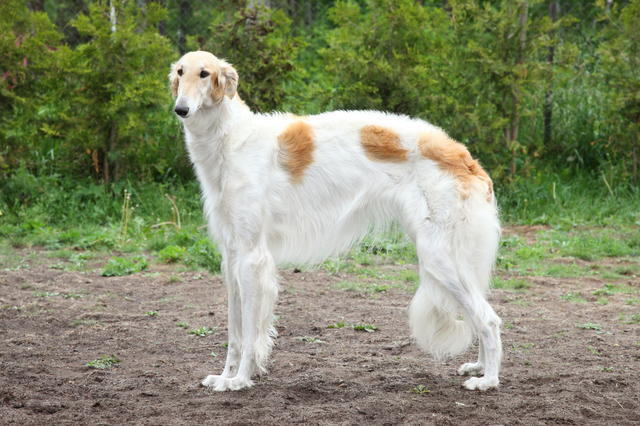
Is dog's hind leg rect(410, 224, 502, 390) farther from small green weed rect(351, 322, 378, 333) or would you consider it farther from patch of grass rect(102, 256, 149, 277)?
patch of grass rect(102, 256, 149, 277)

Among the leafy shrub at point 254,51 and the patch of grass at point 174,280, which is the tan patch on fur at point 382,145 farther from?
the leafy shrub at point 254,51

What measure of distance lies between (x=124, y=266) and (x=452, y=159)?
11.9ft

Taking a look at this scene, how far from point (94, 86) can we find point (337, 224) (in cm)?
492

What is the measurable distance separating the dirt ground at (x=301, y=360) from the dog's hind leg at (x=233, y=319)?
195 mm

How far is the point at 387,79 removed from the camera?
736cm

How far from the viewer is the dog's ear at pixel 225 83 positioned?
3.46m

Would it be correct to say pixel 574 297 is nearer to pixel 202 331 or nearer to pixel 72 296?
pixel 202 331

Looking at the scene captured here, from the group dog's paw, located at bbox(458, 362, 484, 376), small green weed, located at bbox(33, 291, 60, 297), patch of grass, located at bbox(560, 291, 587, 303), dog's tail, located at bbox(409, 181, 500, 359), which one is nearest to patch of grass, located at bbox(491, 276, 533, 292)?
patch of grass, located at bbox(560, 291, 587, 303)

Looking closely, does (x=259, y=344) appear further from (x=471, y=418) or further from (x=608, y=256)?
(x=608, y=256)

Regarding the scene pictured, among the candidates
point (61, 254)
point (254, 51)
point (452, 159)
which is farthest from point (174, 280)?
point (254, 51)

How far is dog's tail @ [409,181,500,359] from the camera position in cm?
339

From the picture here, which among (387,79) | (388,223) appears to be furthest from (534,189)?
(388,223)

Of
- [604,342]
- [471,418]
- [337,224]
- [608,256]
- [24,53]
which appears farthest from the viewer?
[24,53]

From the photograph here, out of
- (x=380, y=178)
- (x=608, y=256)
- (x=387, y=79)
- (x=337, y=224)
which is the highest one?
(x=387, y=79)
